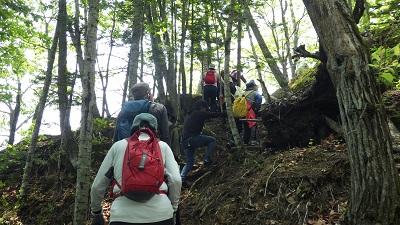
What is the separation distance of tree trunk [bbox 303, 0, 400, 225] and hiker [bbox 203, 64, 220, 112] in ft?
24.8

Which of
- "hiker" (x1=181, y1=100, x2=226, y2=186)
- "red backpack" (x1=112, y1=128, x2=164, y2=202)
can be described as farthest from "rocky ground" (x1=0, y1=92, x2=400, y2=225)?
"red backpack" (x1=112, y1=128, x2=164, y2=202)

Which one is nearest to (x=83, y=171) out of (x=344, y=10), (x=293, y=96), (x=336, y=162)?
(x=336, y=162)

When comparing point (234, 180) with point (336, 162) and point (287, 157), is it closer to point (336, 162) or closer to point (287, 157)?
point (287, 157)

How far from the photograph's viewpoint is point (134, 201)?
2801 mm

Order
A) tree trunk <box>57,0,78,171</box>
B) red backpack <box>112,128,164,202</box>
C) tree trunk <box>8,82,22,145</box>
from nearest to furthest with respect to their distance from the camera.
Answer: red backpack <box>112,128,164,202</box> → tree trunk <box>57,0,78,171</box> → tree trunk <box>8,82,22,145</box>

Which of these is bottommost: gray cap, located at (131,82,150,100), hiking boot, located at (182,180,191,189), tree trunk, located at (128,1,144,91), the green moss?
hiking boot, located at (182,180,191,189)

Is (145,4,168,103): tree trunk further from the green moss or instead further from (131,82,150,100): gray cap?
(131,82,150,100): gray cap

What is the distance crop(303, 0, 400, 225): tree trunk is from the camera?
3.00 metres

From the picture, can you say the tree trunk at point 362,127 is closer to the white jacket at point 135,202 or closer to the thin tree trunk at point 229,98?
the white jacket at point 135,202

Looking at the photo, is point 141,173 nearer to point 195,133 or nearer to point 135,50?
point 195,133

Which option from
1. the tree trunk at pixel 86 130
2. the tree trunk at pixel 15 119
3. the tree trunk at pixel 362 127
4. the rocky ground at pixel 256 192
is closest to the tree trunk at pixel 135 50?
the tree trunk at pixel 86 130

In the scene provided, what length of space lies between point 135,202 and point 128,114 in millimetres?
2575

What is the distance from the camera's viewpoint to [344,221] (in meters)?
3.44

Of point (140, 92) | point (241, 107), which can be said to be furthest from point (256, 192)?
point (241, 107)
